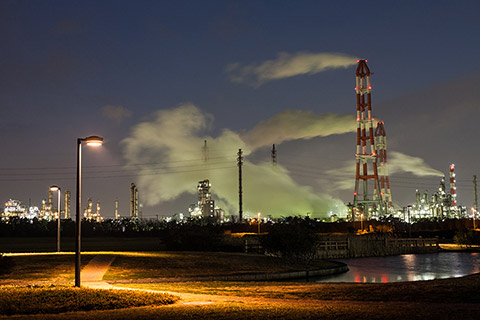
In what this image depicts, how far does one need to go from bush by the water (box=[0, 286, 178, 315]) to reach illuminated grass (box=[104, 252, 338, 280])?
9.21m

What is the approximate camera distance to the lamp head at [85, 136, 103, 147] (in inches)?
840

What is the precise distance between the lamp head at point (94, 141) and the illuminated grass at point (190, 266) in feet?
31.1

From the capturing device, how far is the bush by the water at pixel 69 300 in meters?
16.8

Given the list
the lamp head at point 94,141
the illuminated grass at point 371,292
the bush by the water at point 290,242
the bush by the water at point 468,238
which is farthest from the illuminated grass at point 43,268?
the bush by the water at point 468,238

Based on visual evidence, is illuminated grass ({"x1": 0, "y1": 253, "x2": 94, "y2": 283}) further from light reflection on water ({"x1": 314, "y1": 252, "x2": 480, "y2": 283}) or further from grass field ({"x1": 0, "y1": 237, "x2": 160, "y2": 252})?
grass field ({"x1": 0, "y1": 237, "x2": 160, "y2": 252})

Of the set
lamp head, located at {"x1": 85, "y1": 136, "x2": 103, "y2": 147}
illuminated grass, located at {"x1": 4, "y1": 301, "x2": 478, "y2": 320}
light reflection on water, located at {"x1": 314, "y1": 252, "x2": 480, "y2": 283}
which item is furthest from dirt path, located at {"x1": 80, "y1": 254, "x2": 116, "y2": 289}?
light reflection on water, located at {"x1": 314, "y1": 252, "x2": 480, "y2": 283}

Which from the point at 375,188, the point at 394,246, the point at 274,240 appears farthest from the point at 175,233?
the point at 375,188

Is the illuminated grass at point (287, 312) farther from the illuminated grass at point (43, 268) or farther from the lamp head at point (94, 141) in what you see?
the illuminated grass at point (43, 268)

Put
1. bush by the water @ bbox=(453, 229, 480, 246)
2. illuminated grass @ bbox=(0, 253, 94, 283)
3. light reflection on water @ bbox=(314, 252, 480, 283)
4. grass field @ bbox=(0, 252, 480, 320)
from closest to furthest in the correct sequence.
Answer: grass field @ bbox=(0, 252, 480, 320) < illuminated grass @ bbox=(0, 253, 94, 283) < light reflection on water @ bbox=(314, 252, 480, 283) < bush by the water @ bbox=(453, 229, 480, 246)

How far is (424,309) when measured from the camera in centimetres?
1598

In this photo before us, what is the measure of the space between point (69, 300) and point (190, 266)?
1702cm

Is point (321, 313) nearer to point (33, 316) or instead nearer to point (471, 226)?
point (33, 316)

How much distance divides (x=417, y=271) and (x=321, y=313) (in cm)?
3026

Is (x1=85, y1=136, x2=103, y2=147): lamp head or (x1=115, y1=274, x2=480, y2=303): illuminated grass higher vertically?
(x1=85, y1=136, x2=103, y2=147): lamp head
